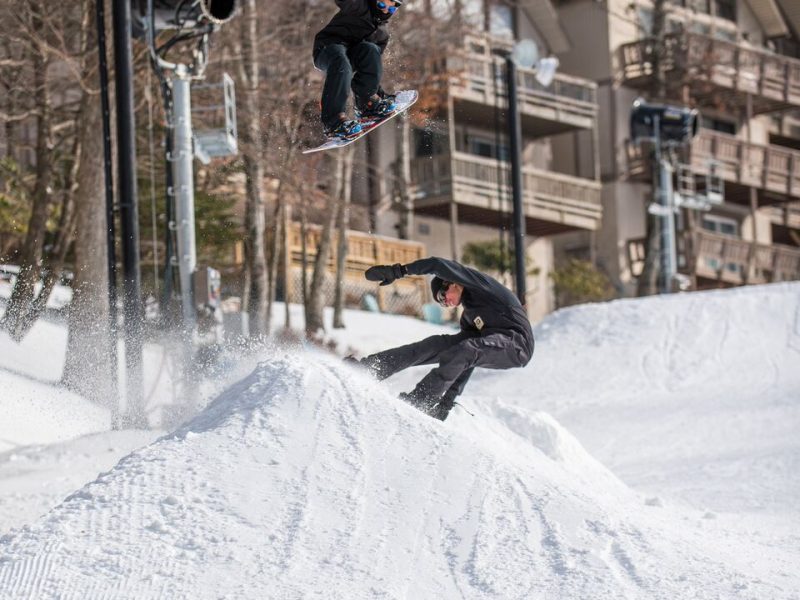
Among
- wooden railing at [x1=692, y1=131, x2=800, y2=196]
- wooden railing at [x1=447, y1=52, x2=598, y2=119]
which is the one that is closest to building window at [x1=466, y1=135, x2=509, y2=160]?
wooden railing at [x1=447, y1=52, x2=598, y2=119]

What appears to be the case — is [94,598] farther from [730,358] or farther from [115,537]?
[730,358]

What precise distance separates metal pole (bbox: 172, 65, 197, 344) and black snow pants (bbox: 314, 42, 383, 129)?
13.8 feet

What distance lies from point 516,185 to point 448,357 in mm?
7395

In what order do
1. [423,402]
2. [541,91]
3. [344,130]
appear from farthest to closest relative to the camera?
1. [541,91]
2. [423,402]
3. [344,130]

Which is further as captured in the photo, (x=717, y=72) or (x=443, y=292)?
(x=717, y=72)

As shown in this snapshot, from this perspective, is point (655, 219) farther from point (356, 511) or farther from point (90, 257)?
point (356, 511)

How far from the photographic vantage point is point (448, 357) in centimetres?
945

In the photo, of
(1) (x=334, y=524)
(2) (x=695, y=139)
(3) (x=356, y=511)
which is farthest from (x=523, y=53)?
(2) (x=695, y=139)

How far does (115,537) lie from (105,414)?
21.9 feet

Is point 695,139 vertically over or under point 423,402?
over

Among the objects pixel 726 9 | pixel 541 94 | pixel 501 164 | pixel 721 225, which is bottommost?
pixel 721 225

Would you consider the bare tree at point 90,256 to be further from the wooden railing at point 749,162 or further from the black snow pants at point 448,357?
the wooden railing at point 749,162

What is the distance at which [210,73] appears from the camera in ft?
62.8

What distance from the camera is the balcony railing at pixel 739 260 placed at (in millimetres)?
35094
